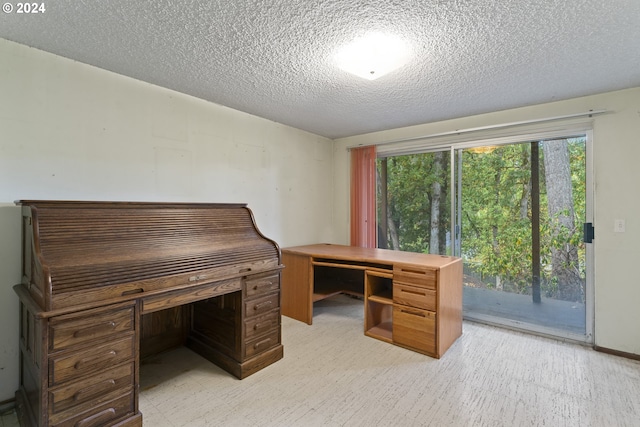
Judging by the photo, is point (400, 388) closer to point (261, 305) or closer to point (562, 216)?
point (261, 305)

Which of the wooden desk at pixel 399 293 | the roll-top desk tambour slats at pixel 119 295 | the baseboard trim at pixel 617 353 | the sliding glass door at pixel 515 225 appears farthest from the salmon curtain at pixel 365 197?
the baseboard trim at pixel 617 353

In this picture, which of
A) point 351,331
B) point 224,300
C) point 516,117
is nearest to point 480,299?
point 351,331

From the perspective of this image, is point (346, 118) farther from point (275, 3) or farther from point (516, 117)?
point (275, 3)

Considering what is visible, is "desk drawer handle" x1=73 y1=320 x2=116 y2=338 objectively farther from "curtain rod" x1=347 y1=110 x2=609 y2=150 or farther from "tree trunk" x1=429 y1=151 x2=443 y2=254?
"curtain rod" x1=347 y1=110 x2=609 y2=150

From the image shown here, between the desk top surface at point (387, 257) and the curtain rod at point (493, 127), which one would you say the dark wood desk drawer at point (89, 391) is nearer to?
the desk top surface at point (387, 257)

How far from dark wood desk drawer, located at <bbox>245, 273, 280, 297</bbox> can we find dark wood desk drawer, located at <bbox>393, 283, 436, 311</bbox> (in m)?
1.10

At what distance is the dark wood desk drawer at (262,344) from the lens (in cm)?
217

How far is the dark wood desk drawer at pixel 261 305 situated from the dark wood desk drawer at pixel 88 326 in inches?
30.2

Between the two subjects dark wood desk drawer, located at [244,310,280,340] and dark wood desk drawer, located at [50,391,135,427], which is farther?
dark wood desk drawer, located at [244,310,280,340]

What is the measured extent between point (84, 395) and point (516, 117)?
4.00 meters

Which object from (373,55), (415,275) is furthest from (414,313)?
(373,55)

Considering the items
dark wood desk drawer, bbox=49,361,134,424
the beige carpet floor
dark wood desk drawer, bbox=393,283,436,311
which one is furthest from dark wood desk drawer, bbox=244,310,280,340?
dark wood desk drawer, bbox=393,283,436,311

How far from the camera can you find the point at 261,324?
7.41ft

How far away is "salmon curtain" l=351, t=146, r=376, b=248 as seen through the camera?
395 cm
